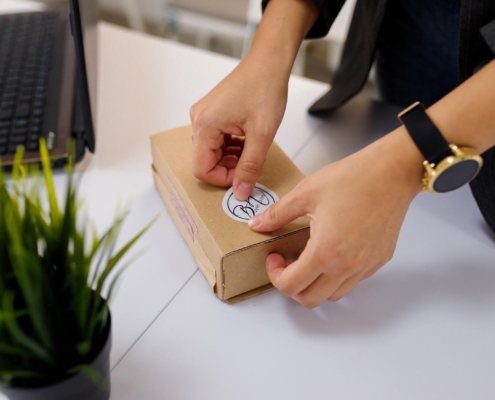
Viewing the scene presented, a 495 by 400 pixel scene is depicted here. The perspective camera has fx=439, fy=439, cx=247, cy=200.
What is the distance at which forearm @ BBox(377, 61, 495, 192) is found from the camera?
1.42 ft

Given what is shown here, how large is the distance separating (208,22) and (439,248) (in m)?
1.36

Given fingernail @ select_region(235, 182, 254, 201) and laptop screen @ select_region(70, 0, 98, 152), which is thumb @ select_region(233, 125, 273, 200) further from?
laptop screen @ select_region(70, 0, 98, 152)

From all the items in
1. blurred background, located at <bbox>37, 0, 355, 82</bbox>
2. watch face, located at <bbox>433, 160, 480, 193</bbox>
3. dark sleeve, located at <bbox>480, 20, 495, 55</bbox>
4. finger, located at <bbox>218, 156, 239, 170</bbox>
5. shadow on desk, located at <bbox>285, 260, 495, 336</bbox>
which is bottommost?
blurred background, located at <bbox>37, 0, 355, 82</bbox>

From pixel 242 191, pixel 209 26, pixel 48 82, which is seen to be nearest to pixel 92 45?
pixel 48 82

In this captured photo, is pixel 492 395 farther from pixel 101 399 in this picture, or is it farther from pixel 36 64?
A: pixel 36 64

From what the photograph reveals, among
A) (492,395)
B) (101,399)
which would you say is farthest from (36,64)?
(492,395)

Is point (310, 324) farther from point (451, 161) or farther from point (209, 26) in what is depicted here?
point (209, 26)

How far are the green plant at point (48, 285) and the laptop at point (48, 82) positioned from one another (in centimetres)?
33

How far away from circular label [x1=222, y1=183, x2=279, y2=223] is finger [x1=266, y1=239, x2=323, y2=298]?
57 mm

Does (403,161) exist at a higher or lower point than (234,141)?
higher

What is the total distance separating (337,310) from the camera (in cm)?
52

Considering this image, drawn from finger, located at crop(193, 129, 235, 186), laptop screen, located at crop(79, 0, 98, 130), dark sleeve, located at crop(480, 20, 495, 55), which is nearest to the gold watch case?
dark sleeve, located at crop(480, 20, 495, 55)

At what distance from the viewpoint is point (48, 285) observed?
0.31m

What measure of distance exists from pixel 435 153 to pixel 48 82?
0.63 metres
